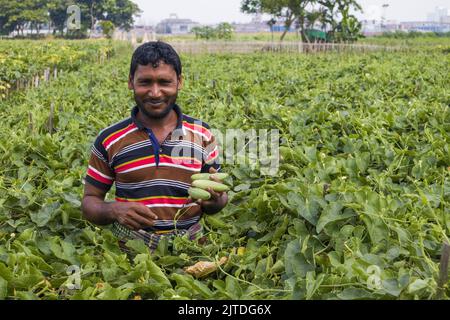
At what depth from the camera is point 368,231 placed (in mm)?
2383

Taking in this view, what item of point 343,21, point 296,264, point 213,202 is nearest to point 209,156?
point 213,202

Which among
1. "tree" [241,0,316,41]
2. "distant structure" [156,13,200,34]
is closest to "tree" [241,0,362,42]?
"tree" [241,0,316,41]

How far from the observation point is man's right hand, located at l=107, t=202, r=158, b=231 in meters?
2.25

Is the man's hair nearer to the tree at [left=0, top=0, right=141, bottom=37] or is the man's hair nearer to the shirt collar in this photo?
the shirt collar

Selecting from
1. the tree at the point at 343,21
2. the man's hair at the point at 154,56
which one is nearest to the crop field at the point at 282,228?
the man's hair at the point at 154,56

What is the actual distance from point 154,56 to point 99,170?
55 centimetres

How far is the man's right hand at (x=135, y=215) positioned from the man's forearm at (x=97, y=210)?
8cm

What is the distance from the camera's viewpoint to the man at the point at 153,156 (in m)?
2.36

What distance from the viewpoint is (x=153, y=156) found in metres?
2.44

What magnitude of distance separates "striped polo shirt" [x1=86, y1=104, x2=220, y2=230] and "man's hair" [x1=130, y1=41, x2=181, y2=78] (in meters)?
0.23

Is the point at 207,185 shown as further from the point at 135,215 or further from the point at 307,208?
the point at 307,208

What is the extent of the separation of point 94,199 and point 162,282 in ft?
1.67
